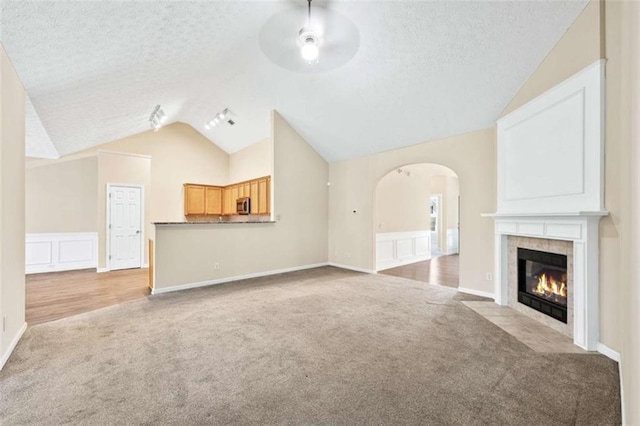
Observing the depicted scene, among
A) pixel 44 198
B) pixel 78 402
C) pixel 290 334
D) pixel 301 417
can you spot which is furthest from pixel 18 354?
pixel 44 198

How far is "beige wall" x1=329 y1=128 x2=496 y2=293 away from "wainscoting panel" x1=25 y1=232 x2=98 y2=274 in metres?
5.97

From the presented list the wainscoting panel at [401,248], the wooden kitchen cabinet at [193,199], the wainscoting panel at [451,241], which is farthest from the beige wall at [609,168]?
the wooden kitchen cabinet at [193,199]

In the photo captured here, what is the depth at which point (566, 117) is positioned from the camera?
2877mm

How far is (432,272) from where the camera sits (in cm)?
611

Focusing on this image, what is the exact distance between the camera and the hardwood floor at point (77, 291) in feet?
12.1

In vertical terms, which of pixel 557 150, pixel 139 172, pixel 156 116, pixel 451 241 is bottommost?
pixel 451 241

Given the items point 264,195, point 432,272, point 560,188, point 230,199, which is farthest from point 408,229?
point 230,199

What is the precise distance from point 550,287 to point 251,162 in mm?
6916

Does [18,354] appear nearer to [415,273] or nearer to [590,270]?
[590,270]

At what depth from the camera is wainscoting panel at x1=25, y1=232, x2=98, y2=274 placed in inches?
233

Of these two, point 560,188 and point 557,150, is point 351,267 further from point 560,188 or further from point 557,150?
point 557,150

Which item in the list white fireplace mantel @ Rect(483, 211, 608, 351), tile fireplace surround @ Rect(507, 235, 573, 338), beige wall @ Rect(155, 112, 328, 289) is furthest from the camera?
beige wall @ Rect(155, 112, 328, 289)

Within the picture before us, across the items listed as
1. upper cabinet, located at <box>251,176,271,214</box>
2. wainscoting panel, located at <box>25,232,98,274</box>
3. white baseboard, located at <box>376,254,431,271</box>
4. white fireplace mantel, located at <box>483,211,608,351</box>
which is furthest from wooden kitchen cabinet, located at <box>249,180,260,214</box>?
white fireplace mantel, located at <box>483,211,608,351</box>

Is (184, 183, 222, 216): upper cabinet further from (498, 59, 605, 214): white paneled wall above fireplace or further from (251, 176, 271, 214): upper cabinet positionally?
(498, 59, 605, 214): white paneled wall above fireplace
